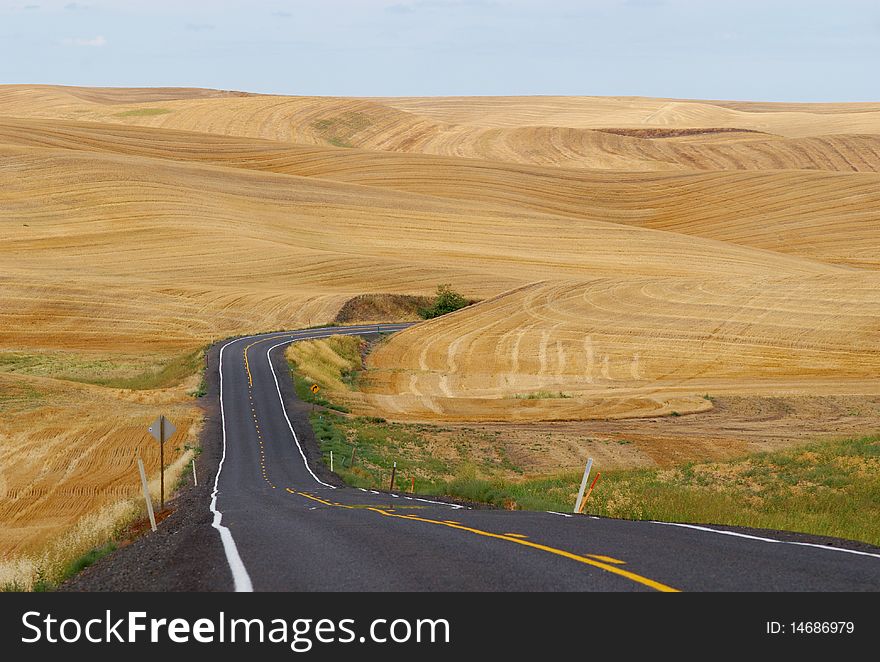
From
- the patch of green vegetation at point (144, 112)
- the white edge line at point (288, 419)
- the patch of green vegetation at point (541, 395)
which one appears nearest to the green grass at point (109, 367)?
the white edge line at point (288, 419)

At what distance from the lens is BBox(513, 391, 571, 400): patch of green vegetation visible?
146 ft

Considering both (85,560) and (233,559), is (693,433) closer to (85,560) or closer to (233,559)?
(85,560)

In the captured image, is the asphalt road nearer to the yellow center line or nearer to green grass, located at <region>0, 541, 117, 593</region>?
the yellow center line

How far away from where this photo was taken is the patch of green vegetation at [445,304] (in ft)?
234

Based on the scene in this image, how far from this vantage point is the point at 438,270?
81.1 metres

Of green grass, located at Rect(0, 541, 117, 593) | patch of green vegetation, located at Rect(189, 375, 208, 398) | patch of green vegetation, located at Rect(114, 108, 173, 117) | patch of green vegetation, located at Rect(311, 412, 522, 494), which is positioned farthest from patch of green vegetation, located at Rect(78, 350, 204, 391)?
patch of green vegetation, located at Rect(114, 108, 173, 117)

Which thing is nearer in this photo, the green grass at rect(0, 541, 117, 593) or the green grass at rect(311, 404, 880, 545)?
the green grass at rect(0, 541, 117, 593)

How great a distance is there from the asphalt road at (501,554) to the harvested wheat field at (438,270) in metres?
5.16

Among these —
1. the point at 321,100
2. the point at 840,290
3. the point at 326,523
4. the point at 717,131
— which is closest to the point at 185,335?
the point at 840,290

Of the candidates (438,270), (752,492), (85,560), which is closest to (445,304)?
(438,270)

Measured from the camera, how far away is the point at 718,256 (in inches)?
3457

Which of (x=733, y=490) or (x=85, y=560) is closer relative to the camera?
(x=85, y=560)

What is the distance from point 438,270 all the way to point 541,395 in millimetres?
36939

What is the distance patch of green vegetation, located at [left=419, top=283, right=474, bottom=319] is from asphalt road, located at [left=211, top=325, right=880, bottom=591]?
174 ft
